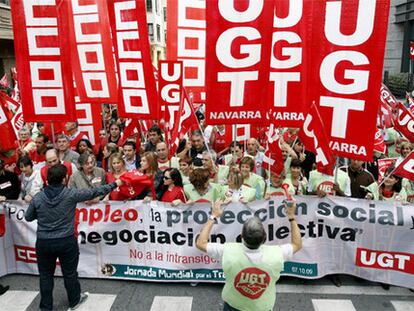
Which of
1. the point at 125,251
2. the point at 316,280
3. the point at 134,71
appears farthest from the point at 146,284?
the point at 134,71

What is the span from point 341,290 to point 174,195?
242cm

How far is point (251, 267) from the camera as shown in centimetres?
305

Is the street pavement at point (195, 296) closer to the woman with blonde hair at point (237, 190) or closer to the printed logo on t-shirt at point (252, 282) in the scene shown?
the woman with blonde hair at point (237, 190)

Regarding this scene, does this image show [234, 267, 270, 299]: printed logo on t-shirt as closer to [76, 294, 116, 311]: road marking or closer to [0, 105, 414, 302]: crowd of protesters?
Answer: [0, 105, 414, 302]: crowd of protesters

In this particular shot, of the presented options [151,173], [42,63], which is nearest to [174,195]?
[151,173]

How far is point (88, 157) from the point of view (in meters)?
5.66

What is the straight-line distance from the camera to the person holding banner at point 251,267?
9.98 feet

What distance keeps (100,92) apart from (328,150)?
4.26 metres

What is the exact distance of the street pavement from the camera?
4.73 metres

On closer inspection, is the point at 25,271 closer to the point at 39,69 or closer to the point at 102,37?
the point at 39,69

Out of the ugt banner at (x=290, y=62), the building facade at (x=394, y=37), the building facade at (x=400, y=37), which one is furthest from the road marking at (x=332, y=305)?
the building facade at (x=400, y=37)

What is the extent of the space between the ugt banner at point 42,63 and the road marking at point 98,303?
8.73ft

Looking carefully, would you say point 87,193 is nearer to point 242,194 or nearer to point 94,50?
point 242,194

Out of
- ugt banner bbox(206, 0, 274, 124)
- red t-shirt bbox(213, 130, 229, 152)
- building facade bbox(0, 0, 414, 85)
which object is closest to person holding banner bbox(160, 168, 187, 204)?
ugt banner bbox(206, 0, 274, 124)
